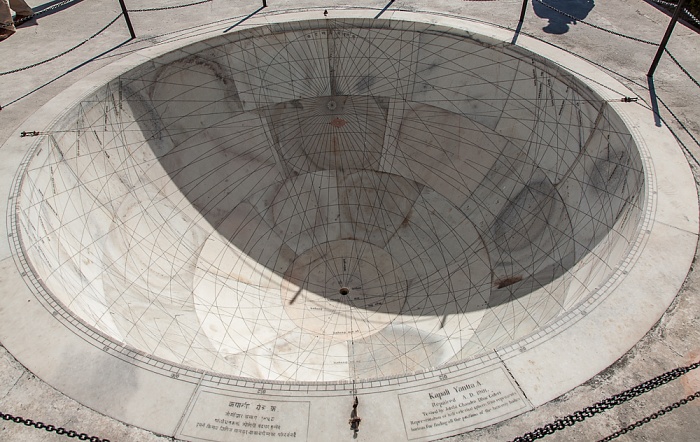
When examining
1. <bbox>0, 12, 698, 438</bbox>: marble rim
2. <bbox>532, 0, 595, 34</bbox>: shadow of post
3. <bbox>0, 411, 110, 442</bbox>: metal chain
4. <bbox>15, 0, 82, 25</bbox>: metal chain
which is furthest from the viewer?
<bbox>15, 0, 82, 25</bbox>: metal chain

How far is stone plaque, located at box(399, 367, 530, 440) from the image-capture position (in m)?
6.14

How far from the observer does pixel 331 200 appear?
14.6m

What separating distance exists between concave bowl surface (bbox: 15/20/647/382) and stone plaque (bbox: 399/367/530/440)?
10.3ft

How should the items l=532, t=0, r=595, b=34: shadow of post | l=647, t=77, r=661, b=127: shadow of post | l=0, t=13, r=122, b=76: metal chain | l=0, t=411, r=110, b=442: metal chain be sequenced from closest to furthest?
l=0, t=411, r=110, b=442: metal chain < l=647, t=77, r=661, b=127: shadow of post < l=0, t=13, r=122, b=76: metal chain < l=532, t=0, r=595, b=34: shadow of post

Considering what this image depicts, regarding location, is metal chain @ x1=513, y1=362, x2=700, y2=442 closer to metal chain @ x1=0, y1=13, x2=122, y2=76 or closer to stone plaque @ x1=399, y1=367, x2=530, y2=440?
stone plaque @ x1=399, y1=367, x2=530, y2=440

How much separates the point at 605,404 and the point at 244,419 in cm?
475

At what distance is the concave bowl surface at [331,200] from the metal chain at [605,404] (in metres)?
2.08

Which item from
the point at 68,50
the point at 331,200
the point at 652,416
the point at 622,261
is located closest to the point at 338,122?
the point at 331,200

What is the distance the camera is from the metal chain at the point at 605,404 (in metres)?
5.95

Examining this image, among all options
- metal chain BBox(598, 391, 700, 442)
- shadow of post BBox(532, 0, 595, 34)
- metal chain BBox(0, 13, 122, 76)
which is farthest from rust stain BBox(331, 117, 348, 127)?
metal chain BBox(598, 391, 700, 442)

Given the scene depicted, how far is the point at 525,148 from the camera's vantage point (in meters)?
12.9

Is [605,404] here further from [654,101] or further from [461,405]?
[654,101]

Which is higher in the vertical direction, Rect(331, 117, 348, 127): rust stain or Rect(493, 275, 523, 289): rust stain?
Rect(331, 117, 348, 127): rust stain

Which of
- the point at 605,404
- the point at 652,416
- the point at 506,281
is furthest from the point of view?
the point at 506,281
